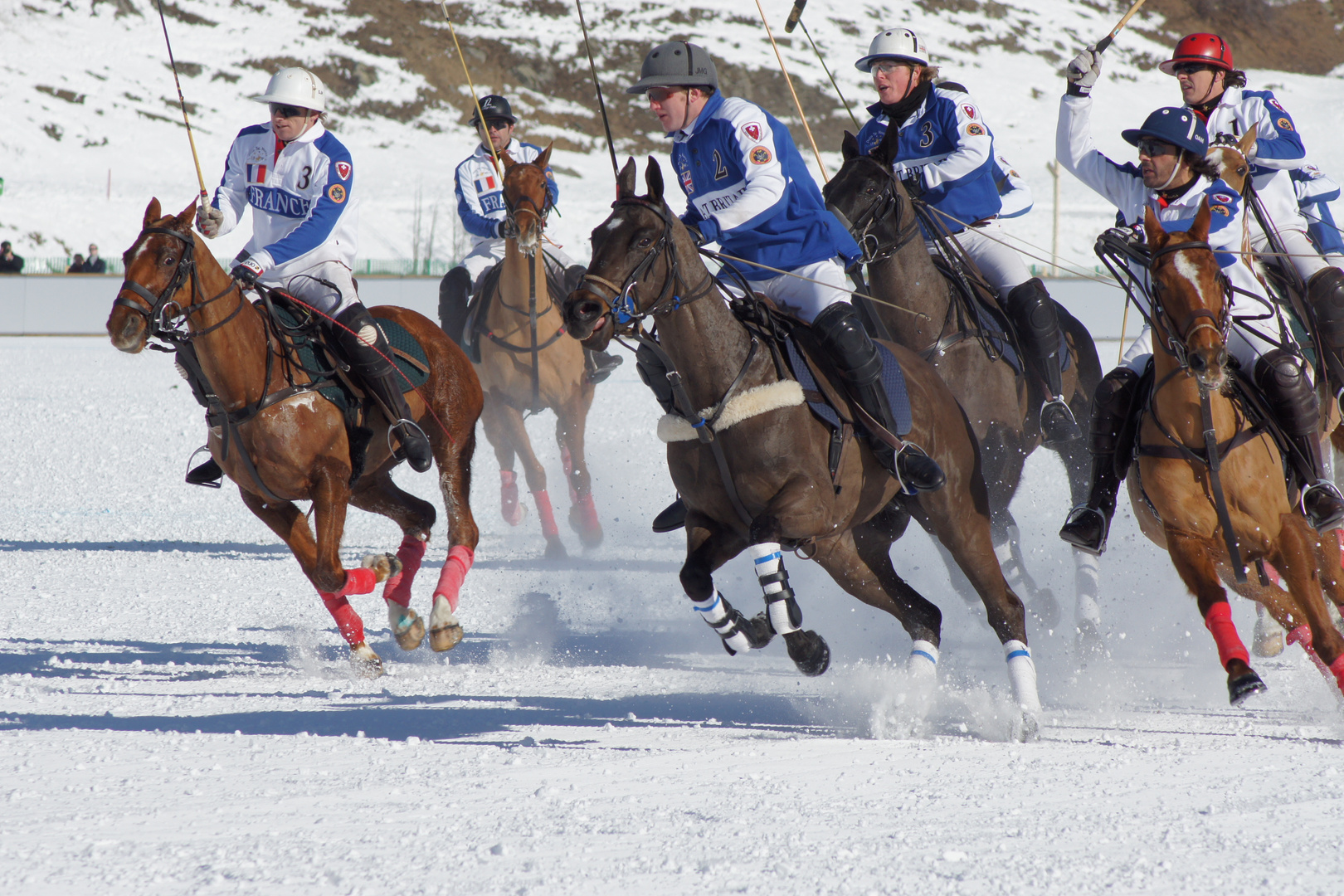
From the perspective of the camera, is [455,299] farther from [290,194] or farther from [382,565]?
[382,565]

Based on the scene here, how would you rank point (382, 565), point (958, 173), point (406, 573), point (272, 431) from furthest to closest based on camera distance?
point (958, 173)
point (406, 573)
point (382, 565)
point (272, 431)

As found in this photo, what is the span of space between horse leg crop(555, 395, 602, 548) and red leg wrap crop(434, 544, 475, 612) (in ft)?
11.1

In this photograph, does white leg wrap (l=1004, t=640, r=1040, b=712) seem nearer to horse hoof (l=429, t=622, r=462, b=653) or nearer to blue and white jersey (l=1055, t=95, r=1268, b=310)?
blue and white jersey (l=1055, t=95, r=1268, b=310)

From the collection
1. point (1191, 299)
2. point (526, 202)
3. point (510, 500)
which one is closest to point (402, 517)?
point (526, 202)

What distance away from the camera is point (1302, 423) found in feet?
18.8

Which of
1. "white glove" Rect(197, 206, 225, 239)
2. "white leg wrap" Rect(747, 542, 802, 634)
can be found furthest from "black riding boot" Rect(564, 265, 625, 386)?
"white leg wrap" Rect(747, 542, 802, 634)

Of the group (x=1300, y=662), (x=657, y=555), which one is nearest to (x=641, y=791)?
(x=1300, y=662)

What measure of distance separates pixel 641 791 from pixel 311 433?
120 inches

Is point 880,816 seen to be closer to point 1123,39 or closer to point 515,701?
point 515,701

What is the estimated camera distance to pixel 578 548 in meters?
11.4

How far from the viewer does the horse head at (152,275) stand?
6.11 m

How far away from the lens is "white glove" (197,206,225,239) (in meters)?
6.89

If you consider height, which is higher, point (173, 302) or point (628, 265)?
point (628, 265)

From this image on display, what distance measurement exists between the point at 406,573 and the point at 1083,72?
4370 mm
